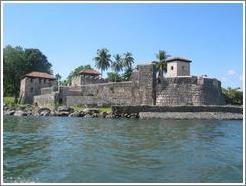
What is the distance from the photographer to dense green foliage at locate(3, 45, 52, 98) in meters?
50.7

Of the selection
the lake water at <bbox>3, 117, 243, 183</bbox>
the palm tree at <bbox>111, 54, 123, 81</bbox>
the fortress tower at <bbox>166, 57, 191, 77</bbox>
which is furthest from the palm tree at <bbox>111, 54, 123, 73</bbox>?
the lake water at <bbox>3, 117, 243, 183</bbox>

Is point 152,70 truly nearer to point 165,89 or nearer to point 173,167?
point 165,89

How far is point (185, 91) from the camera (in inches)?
1093

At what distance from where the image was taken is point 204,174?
6.98m

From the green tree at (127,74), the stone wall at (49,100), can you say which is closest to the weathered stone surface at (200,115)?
the stone wall at (49,100)

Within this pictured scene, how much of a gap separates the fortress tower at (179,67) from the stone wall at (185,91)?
28.6 ft

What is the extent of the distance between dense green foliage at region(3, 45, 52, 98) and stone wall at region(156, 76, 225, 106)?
86.1 feet

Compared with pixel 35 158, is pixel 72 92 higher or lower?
higher

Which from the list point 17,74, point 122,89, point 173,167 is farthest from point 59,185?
point 17,74

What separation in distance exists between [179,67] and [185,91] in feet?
Result: 31.2

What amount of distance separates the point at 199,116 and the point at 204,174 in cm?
1722

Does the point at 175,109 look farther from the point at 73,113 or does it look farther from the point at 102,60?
the point at 102,60

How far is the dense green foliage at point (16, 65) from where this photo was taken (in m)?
50.7

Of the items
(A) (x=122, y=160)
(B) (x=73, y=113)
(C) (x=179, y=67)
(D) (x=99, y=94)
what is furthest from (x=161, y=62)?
(A) (x=122, y=160)
